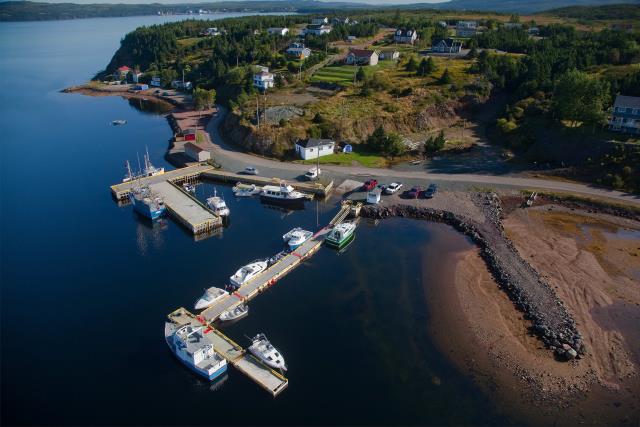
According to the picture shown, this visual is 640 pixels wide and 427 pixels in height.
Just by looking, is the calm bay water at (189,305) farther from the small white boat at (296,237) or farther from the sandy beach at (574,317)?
the sandy beach at (574,317)

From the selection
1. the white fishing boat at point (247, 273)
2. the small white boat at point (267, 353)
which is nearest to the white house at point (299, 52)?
the white fishing boat at point (247, 273)

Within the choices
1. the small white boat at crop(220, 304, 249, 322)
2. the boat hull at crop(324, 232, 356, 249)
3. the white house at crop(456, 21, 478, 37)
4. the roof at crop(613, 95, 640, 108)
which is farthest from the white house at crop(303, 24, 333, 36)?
the small white boat at crop(220, 304, 249, 322)

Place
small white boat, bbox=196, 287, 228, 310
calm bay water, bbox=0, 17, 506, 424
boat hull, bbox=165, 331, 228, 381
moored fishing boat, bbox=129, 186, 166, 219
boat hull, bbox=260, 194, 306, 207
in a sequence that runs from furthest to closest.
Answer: boat hull, bbox=260, 194, 306, 207
moored fishing boat, bbox=129, 186, 166, 219
small white boat, bbox=196, 287, 228, 310
boat hull, bbox=165, 331, 228, 381
calm bay water, bbox=0, 17, 506, 424

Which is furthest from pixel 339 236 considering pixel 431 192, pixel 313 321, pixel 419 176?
pixel 419 176

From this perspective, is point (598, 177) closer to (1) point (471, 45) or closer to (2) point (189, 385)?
(2) point (189, 385)

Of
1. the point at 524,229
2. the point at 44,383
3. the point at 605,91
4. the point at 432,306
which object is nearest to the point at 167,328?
the point at 44,383

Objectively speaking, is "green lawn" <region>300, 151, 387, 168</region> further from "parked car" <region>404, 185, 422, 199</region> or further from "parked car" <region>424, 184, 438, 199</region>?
"parked car" <region>424, 184, 438, 199</region>

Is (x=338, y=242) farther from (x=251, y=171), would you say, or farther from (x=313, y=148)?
(x=313, y=148)
